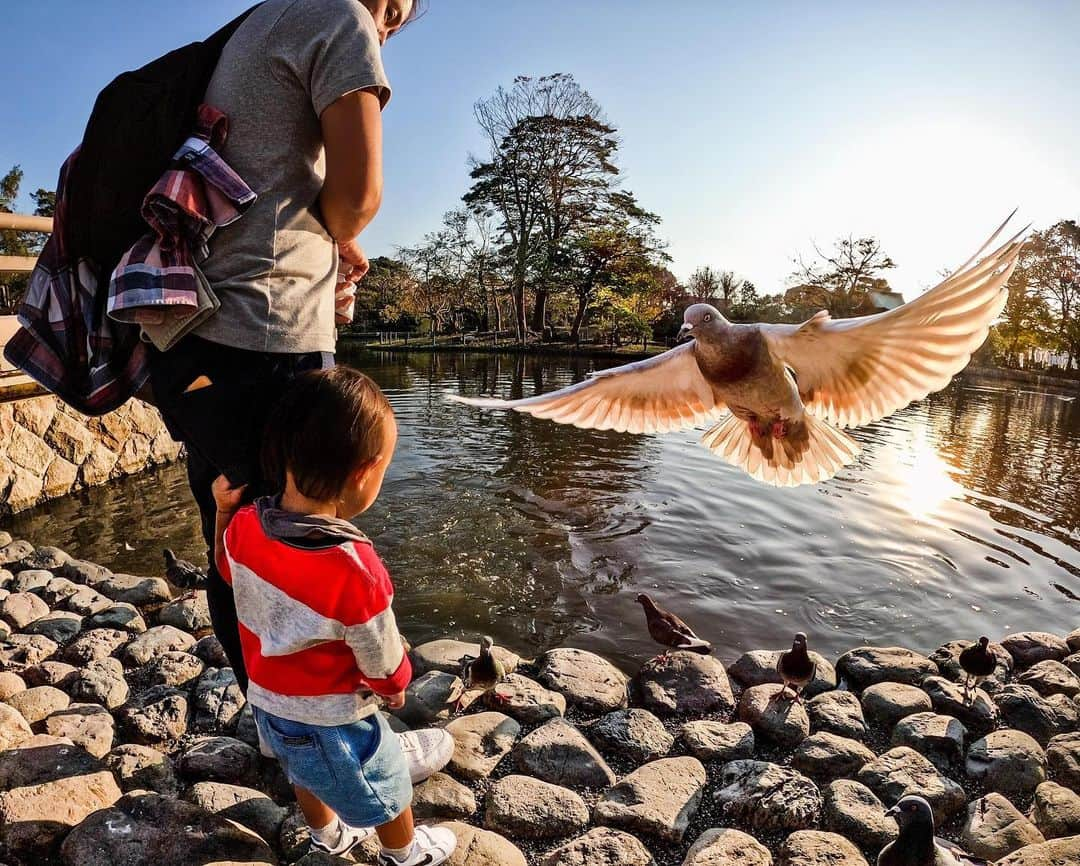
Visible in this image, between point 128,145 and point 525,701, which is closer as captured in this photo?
point 128,145

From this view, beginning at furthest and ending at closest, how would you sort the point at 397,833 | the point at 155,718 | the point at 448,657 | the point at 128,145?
the point at 448,657 < the point at 155,718 < the point at 397,833 < the point at 128,145

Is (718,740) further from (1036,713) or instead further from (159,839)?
(159,839)

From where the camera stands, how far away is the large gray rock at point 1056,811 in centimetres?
205

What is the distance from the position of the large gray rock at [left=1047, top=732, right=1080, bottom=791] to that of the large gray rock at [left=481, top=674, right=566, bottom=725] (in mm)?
1943

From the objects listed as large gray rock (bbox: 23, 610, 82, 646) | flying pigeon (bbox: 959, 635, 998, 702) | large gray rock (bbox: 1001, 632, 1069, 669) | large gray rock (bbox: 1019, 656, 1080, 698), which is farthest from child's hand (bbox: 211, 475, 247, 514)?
large gray rock (bbox: 1001, 632, 1069, 669)

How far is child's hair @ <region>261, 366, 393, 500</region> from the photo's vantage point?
4.03 ft

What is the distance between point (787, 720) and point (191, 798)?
7.19ft

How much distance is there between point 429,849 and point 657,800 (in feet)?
2.67

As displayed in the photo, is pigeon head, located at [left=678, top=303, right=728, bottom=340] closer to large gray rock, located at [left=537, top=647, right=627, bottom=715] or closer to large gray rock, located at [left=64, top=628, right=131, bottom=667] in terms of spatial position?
large gray rock, located at [left=537, top=647, right=627, bottom=715]

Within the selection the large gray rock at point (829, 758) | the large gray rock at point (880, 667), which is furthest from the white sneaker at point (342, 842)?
the large gray rock at point (880, 667)

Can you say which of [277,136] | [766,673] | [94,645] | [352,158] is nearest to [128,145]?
[277,136]

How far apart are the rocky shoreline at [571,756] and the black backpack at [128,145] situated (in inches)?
55.7

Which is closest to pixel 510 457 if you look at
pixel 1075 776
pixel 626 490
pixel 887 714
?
pixel 626 490

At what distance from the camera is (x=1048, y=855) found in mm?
1759
